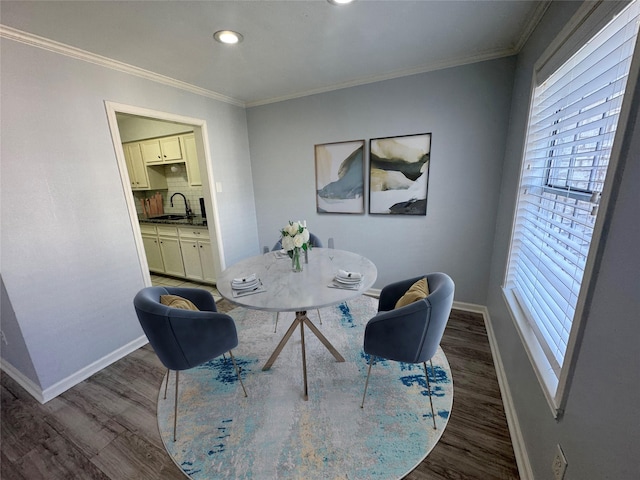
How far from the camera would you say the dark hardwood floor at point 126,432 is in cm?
135

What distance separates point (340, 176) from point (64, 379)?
3018 mm

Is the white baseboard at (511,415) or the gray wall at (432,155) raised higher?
the gray wall at (432,155)

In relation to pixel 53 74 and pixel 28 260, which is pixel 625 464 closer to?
pixel 28 260

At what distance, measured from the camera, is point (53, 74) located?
69.7 inches

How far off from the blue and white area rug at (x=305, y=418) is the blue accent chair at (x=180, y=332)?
24 centimetres

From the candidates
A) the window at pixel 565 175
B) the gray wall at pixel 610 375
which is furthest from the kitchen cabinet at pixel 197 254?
the gray wall at pixel 610 375

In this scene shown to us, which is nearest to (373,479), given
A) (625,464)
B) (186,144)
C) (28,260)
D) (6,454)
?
(625,464)

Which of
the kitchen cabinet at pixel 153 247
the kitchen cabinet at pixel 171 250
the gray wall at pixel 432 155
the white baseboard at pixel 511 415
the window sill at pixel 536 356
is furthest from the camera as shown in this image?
the kitchen cabinet at pixel 153 247

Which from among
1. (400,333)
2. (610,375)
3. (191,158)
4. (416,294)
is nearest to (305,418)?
(400,333)

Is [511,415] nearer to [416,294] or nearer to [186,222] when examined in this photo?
[416,294]

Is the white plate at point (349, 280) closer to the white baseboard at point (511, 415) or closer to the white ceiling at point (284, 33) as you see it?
the white baseboard at point (511, 415)

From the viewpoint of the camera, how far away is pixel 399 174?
9.00ft

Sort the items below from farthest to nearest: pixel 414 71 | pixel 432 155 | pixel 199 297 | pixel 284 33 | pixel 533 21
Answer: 1. pixel 432 155
2. pixel 414 71
3. pixel 199 297
4. pixel 284 33
5. pixel 533 21

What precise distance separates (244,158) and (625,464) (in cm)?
373
